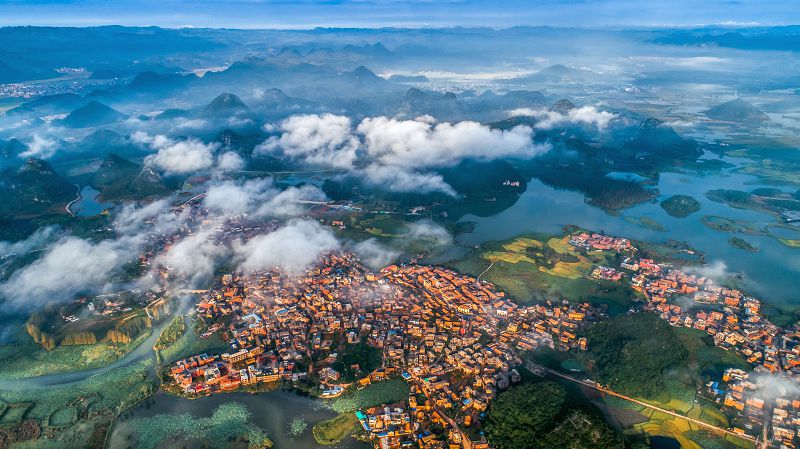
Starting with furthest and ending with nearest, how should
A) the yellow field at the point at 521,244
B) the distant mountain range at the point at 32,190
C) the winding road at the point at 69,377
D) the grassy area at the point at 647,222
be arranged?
the distant mountain range at the point at 32,190
the grassy area at the point at 647,222
the yellow field at the point at 521,244
the winding road at the point at 69,377

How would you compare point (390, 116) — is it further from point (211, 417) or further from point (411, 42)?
point (411, 42)

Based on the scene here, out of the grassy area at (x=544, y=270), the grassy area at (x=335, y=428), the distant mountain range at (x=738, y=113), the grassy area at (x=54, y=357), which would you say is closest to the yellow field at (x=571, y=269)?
the grassy area at (x=544, y=270)

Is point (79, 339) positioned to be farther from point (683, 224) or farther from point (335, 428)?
point (683, 224)

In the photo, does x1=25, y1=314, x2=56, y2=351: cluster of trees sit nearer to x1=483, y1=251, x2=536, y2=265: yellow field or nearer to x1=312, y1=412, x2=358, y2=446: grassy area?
x1=312, y1=412, x2=358, y2=446: grassy area

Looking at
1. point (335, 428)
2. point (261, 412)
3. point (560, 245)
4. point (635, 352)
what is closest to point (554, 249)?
point (560, 245)

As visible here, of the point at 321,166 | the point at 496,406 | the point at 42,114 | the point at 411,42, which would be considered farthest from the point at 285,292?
the point at 411,42

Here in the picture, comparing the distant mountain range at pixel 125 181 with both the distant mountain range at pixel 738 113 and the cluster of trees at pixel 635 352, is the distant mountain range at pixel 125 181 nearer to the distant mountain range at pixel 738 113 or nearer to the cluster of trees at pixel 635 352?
the cluster of trees at pixel 635 352
